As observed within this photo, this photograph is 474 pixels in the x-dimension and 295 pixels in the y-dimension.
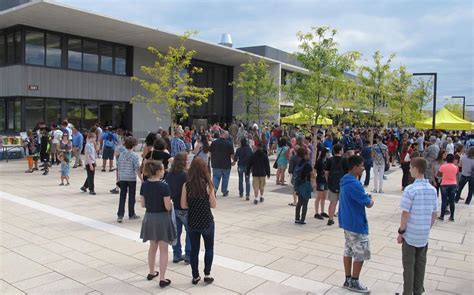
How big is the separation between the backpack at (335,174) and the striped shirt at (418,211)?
11.6ft

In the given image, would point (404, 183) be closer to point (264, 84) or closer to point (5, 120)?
point (264, 84)

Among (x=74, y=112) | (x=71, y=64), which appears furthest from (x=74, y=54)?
(x=74, y=112)

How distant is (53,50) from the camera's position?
2256cm

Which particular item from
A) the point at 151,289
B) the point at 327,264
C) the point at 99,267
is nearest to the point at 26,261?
the point at 99,267

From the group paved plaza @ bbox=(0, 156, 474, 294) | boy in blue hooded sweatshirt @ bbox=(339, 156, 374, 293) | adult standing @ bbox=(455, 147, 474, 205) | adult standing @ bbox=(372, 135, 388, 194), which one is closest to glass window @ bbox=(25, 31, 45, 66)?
paved plaza @ bbox=(0, 156, 474, 294)

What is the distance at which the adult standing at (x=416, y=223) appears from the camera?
15.1 feet

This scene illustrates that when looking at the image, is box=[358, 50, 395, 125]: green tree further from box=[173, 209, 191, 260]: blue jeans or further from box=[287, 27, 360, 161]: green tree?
box=[173, 209, 191, 260]: blue jeans

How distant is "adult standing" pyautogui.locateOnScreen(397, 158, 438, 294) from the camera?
15.1ft

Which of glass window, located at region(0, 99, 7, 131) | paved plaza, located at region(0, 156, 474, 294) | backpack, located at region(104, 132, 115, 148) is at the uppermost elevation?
glass window, located at region(0, 99, 7, 131)

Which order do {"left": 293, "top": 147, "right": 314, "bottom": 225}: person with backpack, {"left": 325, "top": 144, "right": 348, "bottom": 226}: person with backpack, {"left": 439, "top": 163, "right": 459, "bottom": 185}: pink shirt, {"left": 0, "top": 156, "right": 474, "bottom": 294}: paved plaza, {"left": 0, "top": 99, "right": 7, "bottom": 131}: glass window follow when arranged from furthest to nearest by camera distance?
{"left": 0, "top": 99, "right": 7, "bottom": 131}: glass window < {"left": 439, "top": 163, "right": 459, "bottom": 185}: pink shirt < {"left": 293, "top": 147, "right": 314, "bottom": 225}: person with backpack < {"left": 325, "top": 144, "right": 348, "bottom": 226}: person with backpack < {"left": 0, "top": 156, "right": 474, "bottom": 294}: paved plaza

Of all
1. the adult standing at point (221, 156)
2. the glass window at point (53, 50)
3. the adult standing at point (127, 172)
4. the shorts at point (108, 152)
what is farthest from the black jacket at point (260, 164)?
the glass window at point (53, 50)

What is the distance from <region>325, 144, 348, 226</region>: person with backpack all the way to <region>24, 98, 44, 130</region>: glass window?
60.4ft

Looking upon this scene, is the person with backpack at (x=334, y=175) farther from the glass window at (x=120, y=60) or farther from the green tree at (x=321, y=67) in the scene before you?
the glass window at (x=120, y=60)

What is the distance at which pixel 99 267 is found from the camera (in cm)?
577
